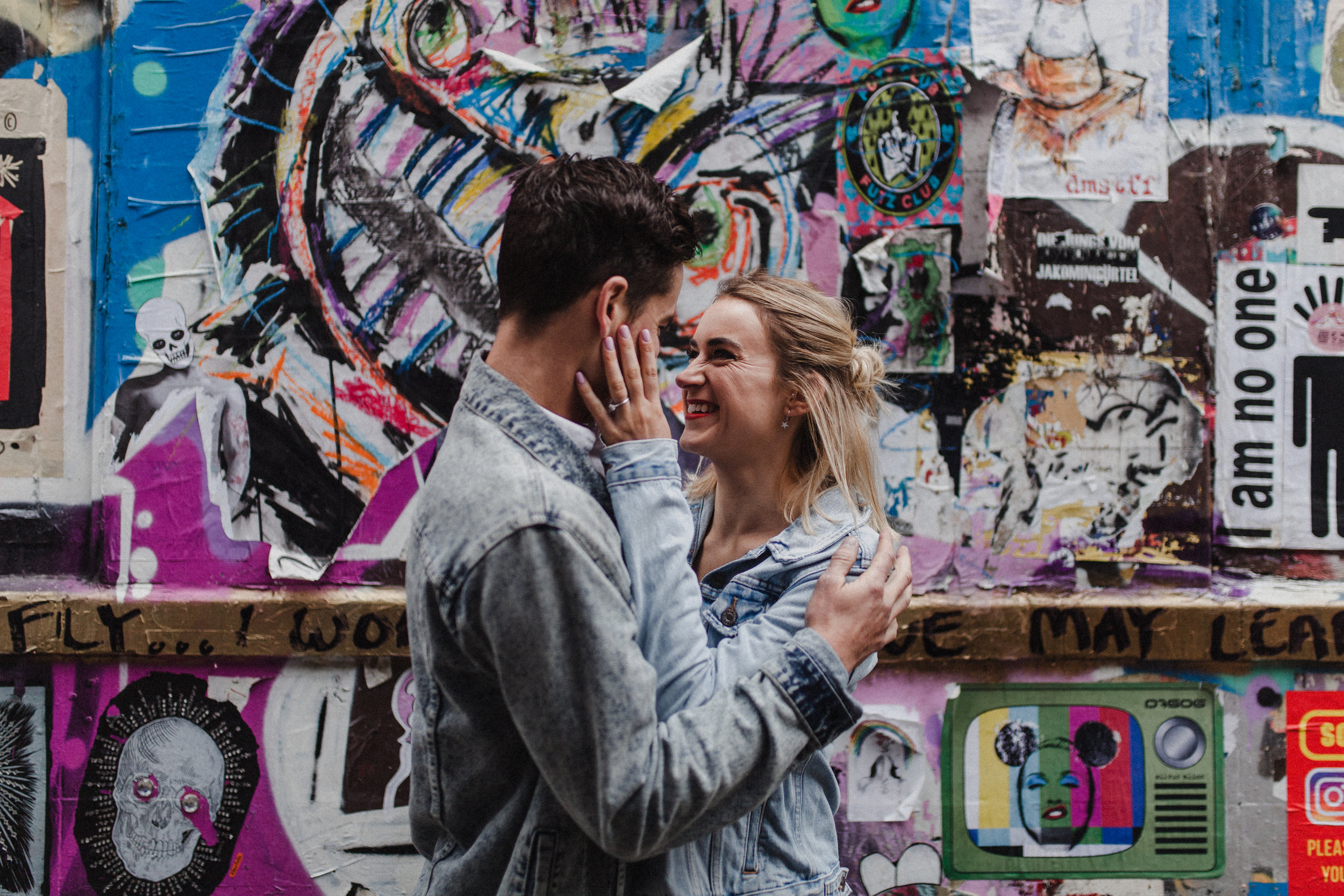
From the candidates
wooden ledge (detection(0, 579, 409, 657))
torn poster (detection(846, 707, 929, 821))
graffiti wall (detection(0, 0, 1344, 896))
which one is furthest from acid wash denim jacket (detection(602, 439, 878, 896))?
wooden ledge (detection(0, 579, 409, 657))

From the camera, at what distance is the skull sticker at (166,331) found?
3.14 metres

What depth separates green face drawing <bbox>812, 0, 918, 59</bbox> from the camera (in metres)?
3.15

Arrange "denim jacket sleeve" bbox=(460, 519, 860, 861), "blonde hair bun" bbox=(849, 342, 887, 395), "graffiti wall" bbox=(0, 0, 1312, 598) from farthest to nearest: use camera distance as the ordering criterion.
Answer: "graffiti wall" bbox=(0, 0, 1312, 598) < "blonde hair bun" bbox=(849, 342, 887, 395) < "denim jacket sleeve" bbox=(460, 519, 860, 861)

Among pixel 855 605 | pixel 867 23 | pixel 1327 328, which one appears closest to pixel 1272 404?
pixel 1327 328

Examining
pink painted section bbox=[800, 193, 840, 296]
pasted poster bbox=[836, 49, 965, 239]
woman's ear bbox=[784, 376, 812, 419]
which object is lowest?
woman's ear bbox=[784, 376, 812, 419]

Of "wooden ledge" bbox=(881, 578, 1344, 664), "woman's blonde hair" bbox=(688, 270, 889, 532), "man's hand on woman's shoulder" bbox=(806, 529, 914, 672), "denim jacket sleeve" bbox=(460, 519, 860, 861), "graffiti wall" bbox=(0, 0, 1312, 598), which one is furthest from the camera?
"graffiti wall" bbox=(0, 0, 1312, 598)

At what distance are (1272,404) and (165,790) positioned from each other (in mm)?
4297

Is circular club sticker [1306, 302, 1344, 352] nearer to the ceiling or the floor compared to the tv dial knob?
nearer to the ceiling

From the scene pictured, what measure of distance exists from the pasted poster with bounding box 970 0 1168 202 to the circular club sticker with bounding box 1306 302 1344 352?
74cm

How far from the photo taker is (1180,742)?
3076 millimetres

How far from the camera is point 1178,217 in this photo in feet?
10.4

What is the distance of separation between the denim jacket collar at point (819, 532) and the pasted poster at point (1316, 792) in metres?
2.30

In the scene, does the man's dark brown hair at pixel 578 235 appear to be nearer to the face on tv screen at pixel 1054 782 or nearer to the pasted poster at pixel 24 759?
the face on tv screen at pixel 1054 782

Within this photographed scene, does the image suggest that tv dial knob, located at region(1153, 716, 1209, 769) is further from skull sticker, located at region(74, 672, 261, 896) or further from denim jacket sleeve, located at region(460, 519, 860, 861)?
skull sticker, located at region(74, 672, 261, 896)
